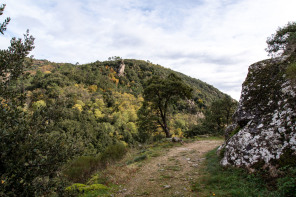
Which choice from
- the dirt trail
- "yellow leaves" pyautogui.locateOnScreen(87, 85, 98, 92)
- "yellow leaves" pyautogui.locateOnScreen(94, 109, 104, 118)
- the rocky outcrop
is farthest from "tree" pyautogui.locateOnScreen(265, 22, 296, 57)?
the rocky outcrop

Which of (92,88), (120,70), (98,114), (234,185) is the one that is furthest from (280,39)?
(120,70)

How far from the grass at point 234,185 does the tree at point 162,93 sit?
10.2 meters

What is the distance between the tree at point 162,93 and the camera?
15.1 metres

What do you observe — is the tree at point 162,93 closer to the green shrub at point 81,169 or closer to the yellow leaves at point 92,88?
the green shrub at point 81,169

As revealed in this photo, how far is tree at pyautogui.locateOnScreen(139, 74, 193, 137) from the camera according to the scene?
1509 centimetres

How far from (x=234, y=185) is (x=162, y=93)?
445 inches

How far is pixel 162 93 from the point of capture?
1522 centimetres

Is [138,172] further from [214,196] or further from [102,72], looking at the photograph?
[102,72]

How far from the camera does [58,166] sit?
3.12 metres

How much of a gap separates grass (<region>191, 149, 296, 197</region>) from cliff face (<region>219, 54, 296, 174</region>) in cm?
38

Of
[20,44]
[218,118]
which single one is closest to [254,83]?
[20,44]

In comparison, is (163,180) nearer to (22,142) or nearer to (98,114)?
(22,142)

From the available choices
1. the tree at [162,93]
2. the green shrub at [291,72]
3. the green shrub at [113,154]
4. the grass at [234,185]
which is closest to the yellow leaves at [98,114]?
the tree at [162,93]

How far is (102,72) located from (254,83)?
112 m
